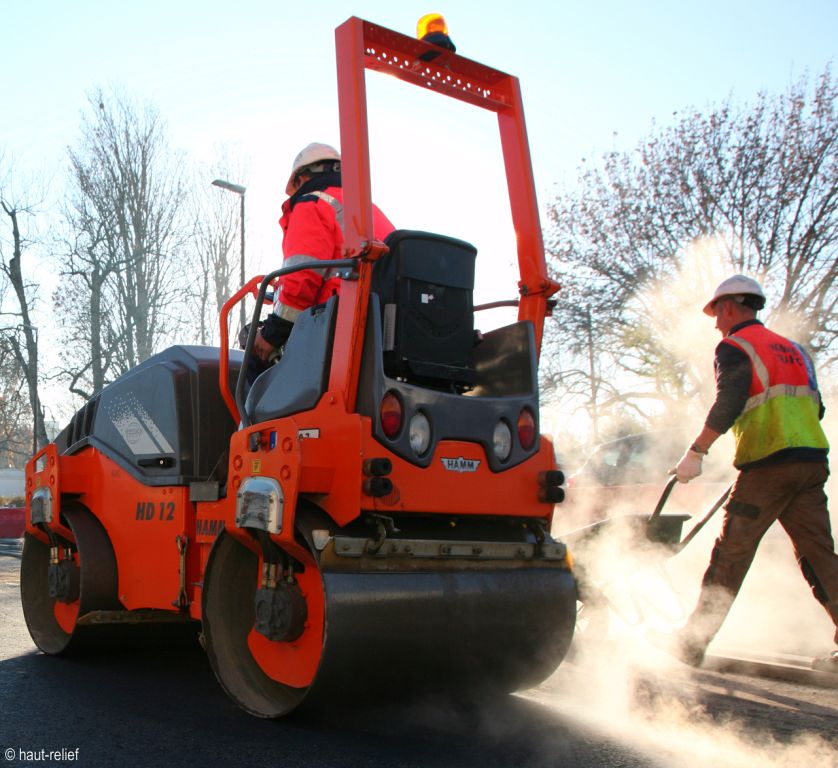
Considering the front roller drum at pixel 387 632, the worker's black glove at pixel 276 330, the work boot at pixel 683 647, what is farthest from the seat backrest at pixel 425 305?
the work boot at pixel 683 647

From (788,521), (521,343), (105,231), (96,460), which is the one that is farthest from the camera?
(105,231)

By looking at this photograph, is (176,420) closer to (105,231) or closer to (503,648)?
(503,648)

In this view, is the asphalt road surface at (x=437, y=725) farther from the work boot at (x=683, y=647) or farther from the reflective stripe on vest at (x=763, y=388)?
the reflective stripe on vest at (x=763, y=388)

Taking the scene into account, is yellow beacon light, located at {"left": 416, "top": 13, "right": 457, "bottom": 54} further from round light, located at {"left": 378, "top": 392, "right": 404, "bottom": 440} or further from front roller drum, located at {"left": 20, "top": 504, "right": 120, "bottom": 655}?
front roller drum, located at {"left": 20, "top": 504, "right": 120, "bottom": 655}

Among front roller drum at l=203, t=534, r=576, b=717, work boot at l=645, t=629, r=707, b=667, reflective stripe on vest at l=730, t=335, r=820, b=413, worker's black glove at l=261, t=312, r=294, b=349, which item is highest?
worker's black glove at l=261, t=312, r=294, b=349

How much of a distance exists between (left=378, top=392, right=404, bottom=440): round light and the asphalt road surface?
943 mm

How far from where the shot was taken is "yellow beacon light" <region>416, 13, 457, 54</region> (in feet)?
13.3

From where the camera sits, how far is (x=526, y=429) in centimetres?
402

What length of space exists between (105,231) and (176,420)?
27.6m

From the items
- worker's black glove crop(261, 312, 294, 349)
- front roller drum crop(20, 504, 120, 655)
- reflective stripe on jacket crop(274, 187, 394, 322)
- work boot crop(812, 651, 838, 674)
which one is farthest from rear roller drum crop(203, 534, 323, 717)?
work boot crop(812, 651, 838, 674)

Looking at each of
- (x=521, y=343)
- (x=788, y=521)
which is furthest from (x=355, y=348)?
(x=788, y=521)

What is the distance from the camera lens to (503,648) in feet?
12.0

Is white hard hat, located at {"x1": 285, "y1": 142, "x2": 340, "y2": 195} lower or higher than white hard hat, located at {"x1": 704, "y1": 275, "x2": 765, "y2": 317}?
higher

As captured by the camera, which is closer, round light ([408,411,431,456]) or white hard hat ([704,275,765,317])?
round light ([408,411,431,456])
